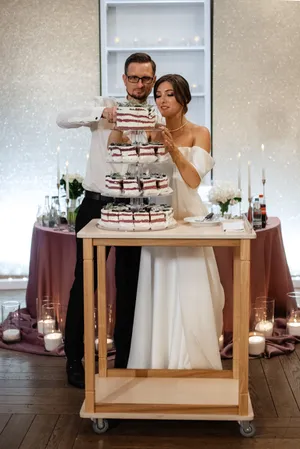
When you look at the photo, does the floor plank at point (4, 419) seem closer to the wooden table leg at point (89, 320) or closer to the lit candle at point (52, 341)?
the wooden table leg at point (89, 320)

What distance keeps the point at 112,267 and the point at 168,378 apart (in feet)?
3.81

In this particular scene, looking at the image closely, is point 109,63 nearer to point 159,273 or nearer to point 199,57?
point 199,57

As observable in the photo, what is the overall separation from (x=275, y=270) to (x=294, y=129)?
1.66 meters

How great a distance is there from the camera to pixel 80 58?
18.5 ft

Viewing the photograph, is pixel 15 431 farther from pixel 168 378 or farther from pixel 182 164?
pixel 182 164

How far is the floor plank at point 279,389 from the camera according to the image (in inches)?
122

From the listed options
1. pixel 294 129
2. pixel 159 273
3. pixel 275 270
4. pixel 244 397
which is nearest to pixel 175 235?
pixel 159 273

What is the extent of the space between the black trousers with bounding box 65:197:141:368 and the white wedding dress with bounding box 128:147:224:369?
15 centimetres

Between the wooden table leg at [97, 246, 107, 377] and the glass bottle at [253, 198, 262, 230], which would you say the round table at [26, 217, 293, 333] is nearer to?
the glass bottle at [253, 198, 262, 230]

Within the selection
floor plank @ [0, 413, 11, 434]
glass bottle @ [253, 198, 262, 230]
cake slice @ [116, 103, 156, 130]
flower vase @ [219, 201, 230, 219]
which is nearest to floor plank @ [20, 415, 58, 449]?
floor plank @ [0, 413, 11, 434]

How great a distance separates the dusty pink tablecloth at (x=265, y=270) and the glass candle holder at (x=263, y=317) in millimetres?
142

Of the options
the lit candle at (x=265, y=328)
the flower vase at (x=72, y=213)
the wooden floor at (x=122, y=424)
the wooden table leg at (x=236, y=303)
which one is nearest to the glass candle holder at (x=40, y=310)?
the flower vase at (x=72, y=213)

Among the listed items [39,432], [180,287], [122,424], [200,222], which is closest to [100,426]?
[122,424]

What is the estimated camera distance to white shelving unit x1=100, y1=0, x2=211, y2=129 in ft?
18.2
